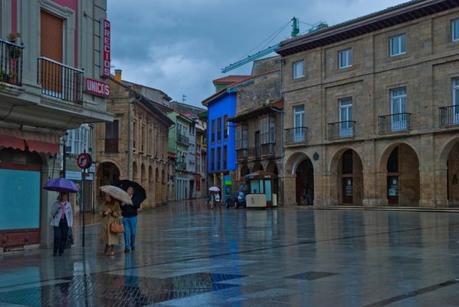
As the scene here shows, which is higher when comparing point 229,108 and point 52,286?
point 229,108

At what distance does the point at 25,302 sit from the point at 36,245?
8097 millimetres

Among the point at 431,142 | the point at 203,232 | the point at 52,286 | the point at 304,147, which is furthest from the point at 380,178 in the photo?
the point at 52,286

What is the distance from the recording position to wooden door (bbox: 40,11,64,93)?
51.9ft

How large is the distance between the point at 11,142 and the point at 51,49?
2790mm

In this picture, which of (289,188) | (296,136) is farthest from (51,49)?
(289,188)

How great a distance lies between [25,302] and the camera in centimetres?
891

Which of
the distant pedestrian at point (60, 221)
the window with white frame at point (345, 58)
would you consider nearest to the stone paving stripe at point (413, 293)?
the distant pedestrian at point (60, 221)

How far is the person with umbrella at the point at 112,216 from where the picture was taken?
14828mm

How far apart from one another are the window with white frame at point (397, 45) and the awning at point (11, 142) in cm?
3310

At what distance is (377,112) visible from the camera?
44.9 m

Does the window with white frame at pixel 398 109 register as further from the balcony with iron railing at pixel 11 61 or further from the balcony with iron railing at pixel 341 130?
the balcony with iron railing at pixel 11 61

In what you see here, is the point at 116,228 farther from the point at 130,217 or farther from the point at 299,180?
the point at 299,180

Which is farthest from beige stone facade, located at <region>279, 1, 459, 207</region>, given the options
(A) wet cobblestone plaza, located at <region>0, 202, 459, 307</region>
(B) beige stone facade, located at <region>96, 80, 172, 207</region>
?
(A) wet cobblestone plaza, located at <region>0, 202, 459, 307</region>

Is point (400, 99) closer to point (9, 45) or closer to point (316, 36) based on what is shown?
point (316, 36)
